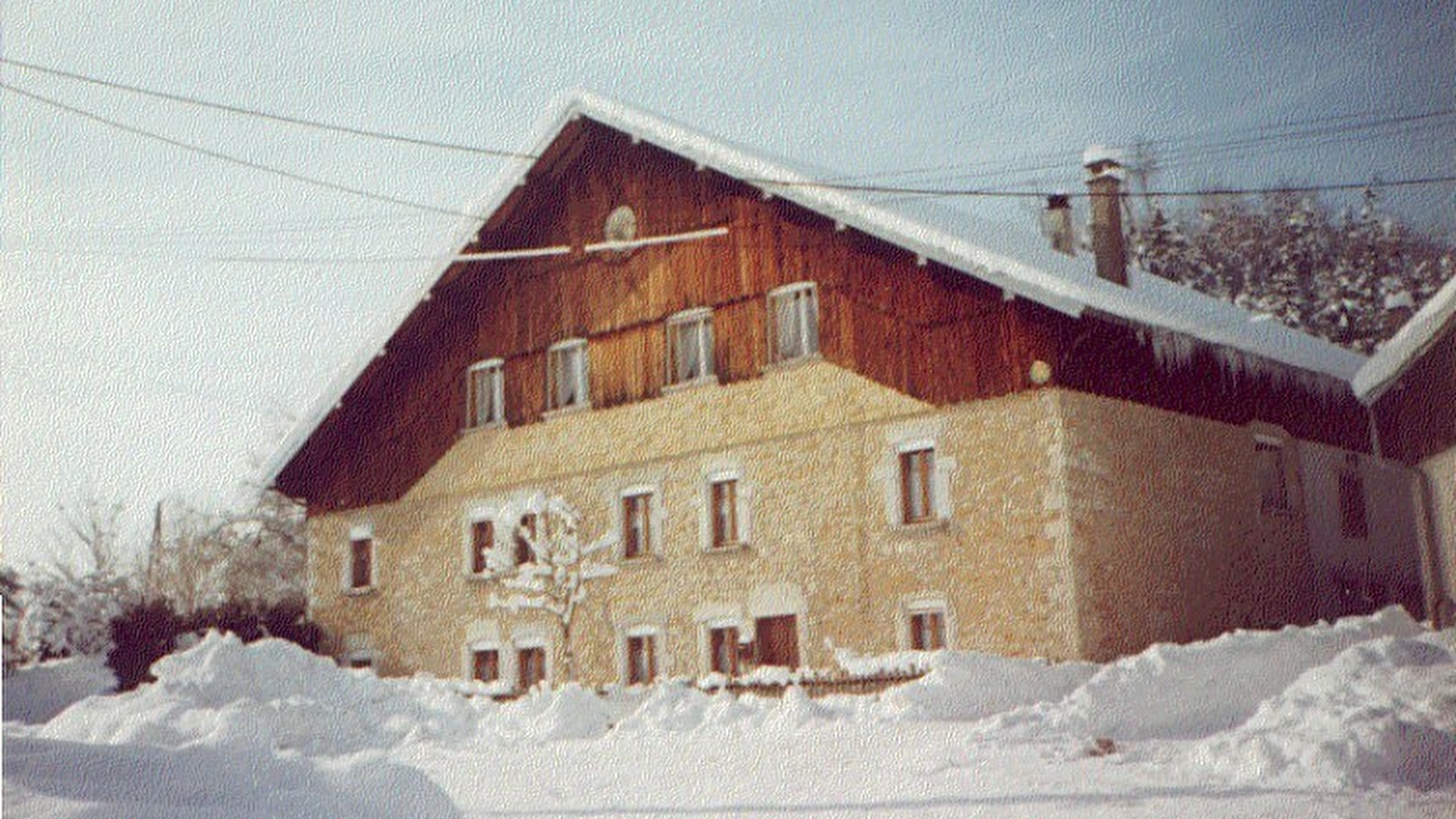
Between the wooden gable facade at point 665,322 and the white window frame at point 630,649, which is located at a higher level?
the wooden gable facade at point 665,322

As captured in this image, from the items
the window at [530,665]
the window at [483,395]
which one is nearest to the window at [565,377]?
the window at [483,395]

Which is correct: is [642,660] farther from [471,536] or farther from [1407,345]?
[1407,345]

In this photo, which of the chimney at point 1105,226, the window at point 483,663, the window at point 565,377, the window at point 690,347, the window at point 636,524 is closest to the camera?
the chimney at point 1105,226

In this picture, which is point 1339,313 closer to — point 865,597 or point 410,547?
point 865,597

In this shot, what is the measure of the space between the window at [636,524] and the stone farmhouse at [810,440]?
0.03 m

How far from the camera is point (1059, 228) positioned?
14203 mm

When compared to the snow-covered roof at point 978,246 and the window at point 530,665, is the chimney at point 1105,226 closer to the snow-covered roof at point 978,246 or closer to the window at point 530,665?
the snow-covered roof at point 978,246

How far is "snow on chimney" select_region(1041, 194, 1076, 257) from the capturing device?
1370 cm

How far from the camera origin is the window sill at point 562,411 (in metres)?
16.3

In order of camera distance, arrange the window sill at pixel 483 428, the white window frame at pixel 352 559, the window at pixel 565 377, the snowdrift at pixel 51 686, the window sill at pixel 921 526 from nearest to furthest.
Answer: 1. the snowdrift at pixel 51 686
2. the window sill at pixel 921 526
3. the window at pixel 565 377
4. the window sill at pixel 483 428
5. the white window frame at pixel 352 559

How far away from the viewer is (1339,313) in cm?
848

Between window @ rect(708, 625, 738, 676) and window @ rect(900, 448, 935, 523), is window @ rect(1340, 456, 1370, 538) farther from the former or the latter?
window @ rect(708, 625, 738, 676)

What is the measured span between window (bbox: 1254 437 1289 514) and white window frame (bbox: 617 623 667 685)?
6826mm

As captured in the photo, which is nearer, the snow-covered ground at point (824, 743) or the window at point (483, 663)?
the snow-covered ground at point (824, 743)
